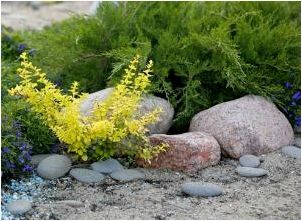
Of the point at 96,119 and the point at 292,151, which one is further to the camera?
the point at 292,151

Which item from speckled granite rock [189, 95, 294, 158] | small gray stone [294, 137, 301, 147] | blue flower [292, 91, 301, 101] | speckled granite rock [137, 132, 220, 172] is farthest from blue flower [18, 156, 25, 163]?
blue flower [292, 91, 301, 101]

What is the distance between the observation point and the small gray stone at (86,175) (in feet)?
14.4

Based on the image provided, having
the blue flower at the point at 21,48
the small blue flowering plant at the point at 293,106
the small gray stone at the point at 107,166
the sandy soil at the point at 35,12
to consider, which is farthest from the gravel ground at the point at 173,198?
the sandy soil at the point at 35,12

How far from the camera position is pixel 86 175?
443cm

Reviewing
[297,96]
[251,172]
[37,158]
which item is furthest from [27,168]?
[297,96]

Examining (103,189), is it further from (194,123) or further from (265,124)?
(265,124)

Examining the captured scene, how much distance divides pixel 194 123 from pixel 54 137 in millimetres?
1129

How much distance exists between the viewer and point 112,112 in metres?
4.57

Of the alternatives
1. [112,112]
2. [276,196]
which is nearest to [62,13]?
[112,112]

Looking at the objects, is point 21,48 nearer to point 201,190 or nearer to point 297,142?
point 297,142

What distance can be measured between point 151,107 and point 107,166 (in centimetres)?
64

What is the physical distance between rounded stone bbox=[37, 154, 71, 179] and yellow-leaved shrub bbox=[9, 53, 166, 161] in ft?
0.33

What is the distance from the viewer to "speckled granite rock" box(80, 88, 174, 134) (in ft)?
15.8

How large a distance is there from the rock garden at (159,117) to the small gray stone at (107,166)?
10 mm
